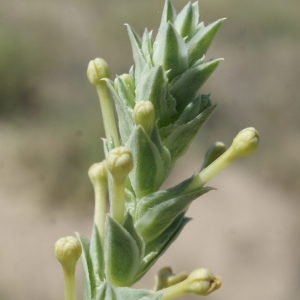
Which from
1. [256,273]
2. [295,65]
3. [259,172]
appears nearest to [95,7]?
[295,65]

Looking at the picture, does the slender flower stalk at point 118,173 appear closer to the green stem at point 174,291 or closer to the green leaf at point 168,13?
the green stem at point 174,291

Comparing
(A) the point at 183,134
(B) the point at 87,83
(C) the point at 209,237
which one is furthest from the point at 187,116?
(B) the point at 87,83

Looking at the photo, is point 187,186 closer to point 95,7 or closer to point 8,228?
point 8,228

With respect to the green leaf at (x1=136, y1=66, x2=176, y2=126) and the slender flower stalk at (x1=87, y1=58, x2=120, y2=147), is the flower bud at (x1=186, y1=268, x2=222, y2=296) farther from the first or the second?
the slender flower stalk at (x1=87, y1=58, x2=120, y2=147)

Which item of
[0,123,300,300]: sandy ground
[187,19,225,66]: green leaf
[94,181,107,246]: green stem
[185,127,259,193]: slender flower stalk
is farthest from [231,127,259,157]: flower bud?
[0,123,300,300]: sandy ground

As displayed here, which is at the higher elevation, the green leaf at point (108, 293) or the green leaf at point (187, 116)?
the green leaf at point (187, 116)

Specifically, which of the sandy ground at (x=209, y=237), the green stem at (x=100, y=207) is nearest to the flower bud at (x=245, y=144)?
the green stem at (x=100, y=207)

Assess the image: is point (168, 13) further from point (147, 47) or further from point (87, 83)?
point (87, 83)
